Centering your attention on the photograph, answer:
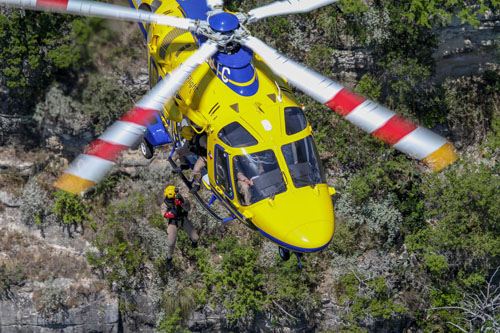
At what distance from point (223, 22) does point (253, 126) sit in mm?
1793

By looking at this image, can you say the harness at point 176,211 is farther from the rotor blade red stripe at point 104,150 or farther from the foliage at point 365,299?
the foliage at point 365,299

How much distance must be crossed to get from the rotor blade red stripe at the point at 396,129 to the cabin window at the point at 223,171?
2490 mm

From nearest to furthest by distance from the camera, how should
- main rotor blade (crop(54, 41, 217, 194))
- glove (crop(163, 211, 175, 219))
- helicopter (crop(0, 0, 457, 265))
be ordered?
main rotor blade (crop(54, 41, 217, 194))
helicopter (crop(0, 0, 457, 265))
glove (crop(163, 211, 175, 219))

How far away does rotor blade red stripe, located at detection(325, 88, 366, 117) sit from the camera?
10352mm

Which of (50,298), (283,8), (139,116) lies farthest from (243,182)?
(50,298)

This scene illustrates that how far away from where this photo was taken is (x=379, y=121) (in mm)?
10203

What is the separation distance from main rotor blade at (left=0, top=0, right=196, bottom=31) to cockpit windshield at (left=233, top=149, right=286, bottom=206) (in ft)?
8.03

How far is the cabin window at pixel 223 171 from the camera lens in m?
10.9

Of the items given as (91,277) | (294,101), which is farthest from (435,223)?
(91,277)

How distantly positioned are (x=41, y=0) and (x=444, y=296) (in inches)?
453

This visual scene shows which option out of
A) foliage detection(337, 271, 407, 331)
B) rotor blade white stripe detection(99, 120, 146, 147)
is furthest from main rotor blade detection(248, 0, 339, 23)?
foliage detection(337, 271, 407, 331)

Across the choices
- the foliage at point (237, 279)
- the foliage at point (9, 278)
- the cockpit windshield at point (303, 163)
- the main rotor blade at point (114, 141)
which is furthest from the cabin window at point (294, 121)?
the foliage at point (9, 278)

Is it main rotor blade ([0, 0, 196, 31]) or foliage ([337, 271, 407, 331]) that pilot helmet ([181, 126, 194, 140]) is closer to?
main rotor blade ([0, 0, 196, 31])

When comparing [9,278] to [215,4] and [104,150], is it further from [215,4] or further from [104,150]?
[215,4]
